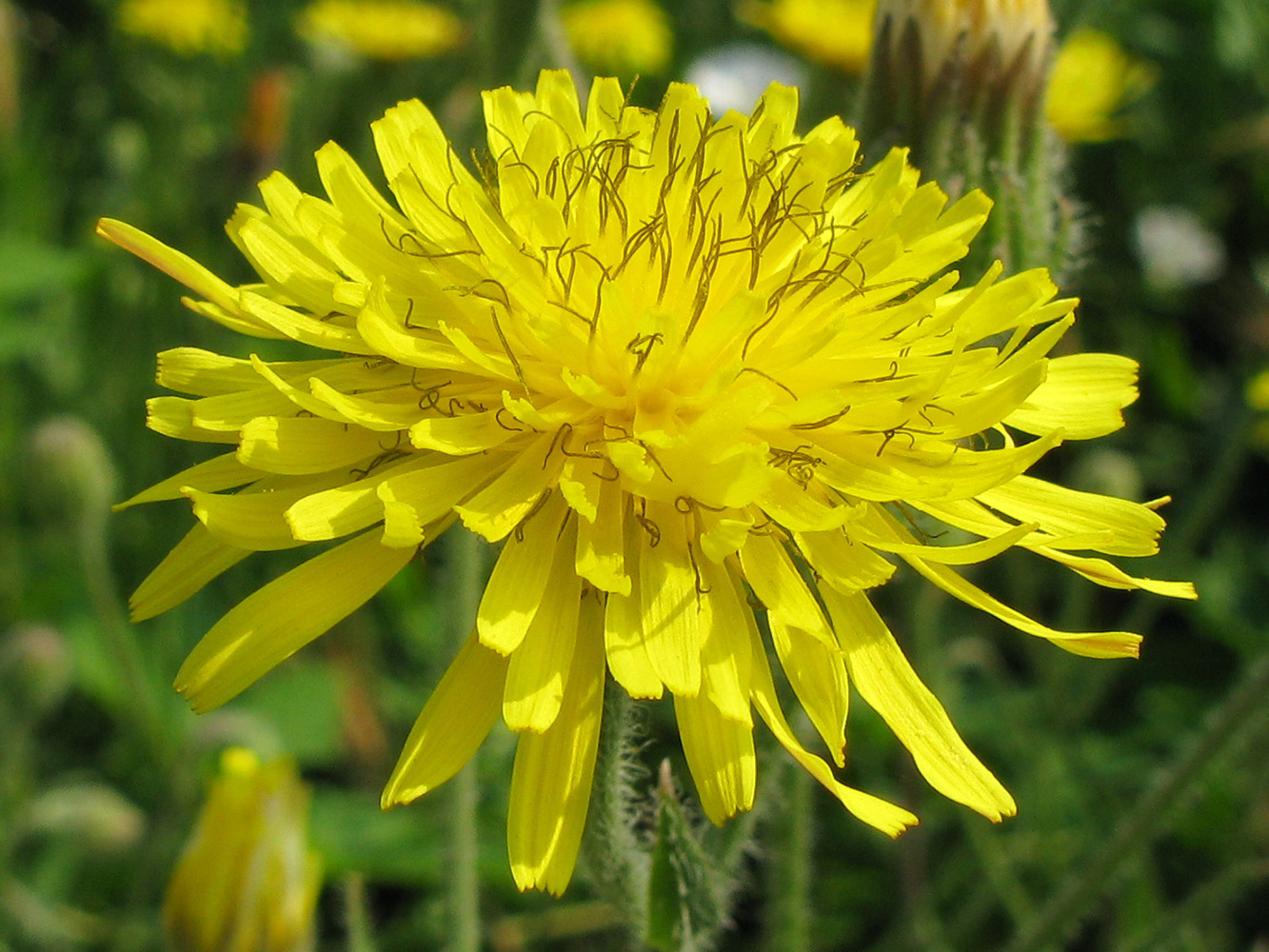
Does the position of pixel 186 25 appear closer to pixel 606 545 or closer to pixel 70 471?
pixel 70 471

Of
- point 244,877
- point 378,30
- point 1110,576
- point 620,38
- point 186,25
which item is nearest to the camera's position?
point 1110,576

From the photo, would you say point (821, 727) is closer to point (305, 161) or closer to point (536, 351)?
point (536, 351)

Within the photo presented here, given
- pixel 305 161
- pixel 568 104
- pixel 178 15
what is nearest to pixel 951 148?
pixel 568 104

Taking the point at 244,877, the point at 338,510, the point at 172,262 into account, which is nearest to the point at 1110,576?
the point at 338,510

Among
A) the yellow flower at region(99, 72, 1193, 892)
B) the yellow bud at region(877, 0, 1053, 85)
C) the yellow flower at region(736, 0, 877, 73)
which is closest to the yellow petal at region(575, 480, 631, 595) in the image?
the yellow flower at region(99, 72, 1193, 892)

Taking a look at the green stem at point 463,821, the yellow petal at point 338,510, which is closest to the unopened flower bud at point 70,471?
the green stem at point 463,821

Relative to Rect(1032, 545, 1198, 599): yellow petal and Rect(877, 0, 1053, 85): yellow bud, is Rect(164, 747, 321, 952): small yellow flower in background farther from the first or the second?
Rect(877, 0, 1053, 85): yellow bud

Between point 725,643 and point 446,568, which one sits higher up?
point 725,643
